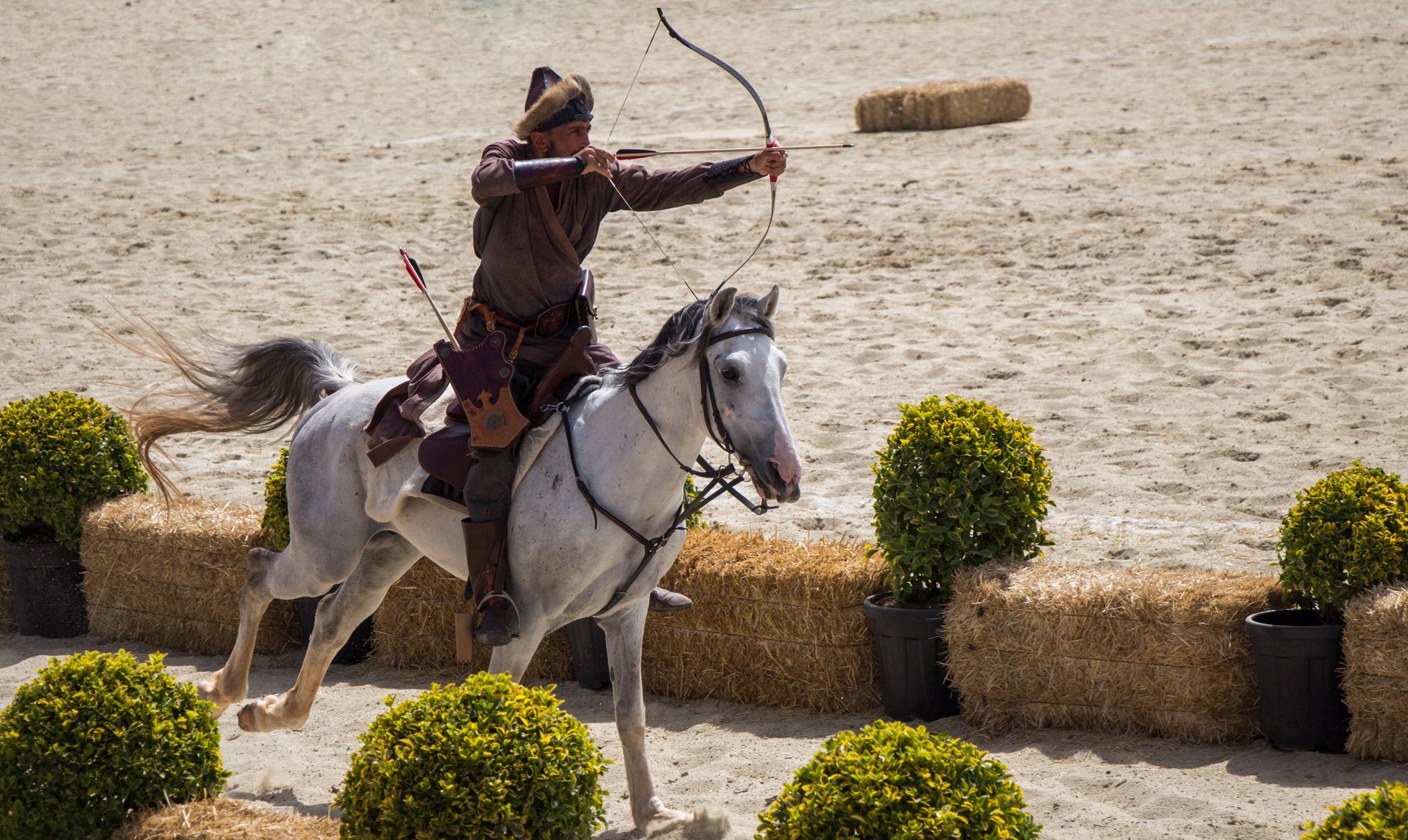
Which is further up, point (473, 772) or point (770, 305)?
point (770, 305)

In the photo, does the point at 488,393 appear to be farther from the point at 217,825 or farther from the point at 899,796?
the point at 899,796

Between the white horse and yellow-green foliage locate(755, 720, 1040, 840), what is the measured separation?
0.91 metres

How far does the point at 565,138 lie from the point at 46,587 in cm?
479

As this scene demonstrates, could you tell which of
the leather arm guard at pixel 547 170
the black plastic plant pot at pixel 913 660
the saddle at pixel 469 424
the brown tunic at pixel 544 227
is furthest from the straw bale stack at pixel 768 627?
the leather arm guard at pixel 547 170

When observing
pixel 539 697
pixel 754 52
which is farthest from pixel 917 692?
pixel 754 52

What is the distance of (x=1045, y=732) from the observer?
18.2 feet

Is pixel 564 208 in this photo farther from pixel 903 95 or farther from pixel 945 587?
pixel 903 95

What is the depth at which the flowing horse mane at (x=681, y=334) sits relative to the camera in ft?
14.0

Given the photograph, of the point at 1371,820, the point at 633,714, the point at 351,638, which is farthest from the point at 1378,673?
the point at 351,638

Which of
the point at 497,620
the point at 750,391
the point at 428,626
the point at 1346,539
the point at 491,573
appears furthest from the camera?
the point at 428,626

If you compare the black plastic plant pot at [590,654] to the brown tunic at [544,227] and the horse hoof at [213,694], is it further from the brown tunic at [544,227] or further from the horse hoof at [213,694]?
the brown tunic at [544,227]

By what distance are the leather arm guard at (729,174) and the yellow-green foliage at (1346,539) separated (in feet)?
8.26

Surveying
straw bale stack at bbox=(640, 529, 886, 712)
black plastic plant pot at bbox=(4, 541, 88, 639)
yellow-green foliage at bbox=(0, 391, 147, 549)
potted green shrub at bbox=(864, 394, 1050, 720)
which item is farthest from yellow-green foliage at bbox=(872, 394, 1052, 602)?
black plastic plant pot at bbox=(4, 541, 88, 639)

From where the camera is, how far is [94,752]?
13.3 feet
